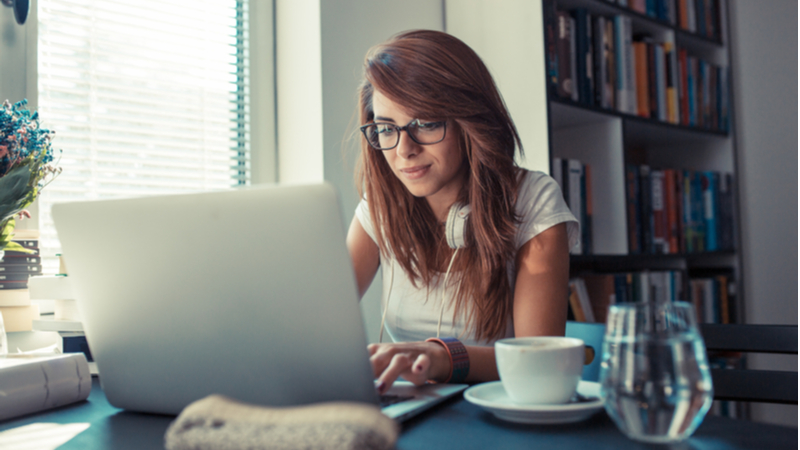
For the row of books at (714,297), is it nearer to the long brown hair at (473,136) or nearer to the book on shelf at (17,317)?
the long brown hair at (473,136)

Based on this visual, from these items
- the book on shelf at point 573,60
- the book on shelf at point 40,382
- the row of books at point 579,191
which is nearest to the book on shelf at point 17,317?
the book on shelf at point 40,382

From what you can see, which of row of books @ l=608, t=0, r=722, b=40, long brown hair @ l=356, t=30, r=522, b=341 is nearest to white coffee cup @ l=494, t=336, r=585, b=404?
long brown hair @ l=356, t=30, r=522, b=341

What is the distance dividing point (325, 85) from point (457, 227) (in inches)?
31.0

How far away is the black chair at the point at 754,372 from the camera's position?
943mm

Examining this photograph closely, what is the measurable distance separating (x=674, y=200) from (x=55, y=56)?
208 cm

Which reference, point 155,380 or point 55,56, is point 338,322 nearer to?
point 155,380

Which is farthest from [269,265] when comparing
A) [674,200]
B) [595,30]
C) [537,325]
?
[674,200]

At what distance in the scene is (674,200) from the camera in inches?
86.3

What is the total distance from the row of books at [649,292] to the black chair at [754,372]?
743 millimetres

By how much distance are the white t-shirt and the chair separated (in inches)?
6.3

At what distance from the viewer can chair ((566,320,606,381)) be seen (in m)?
0.99

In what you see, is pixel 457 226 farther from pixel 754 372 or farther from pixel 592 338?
pixel 754 372

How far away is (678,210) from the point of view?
2207mm

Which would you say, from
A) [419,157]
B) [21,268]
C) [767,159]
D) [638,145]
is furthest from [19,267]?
[767,159]
